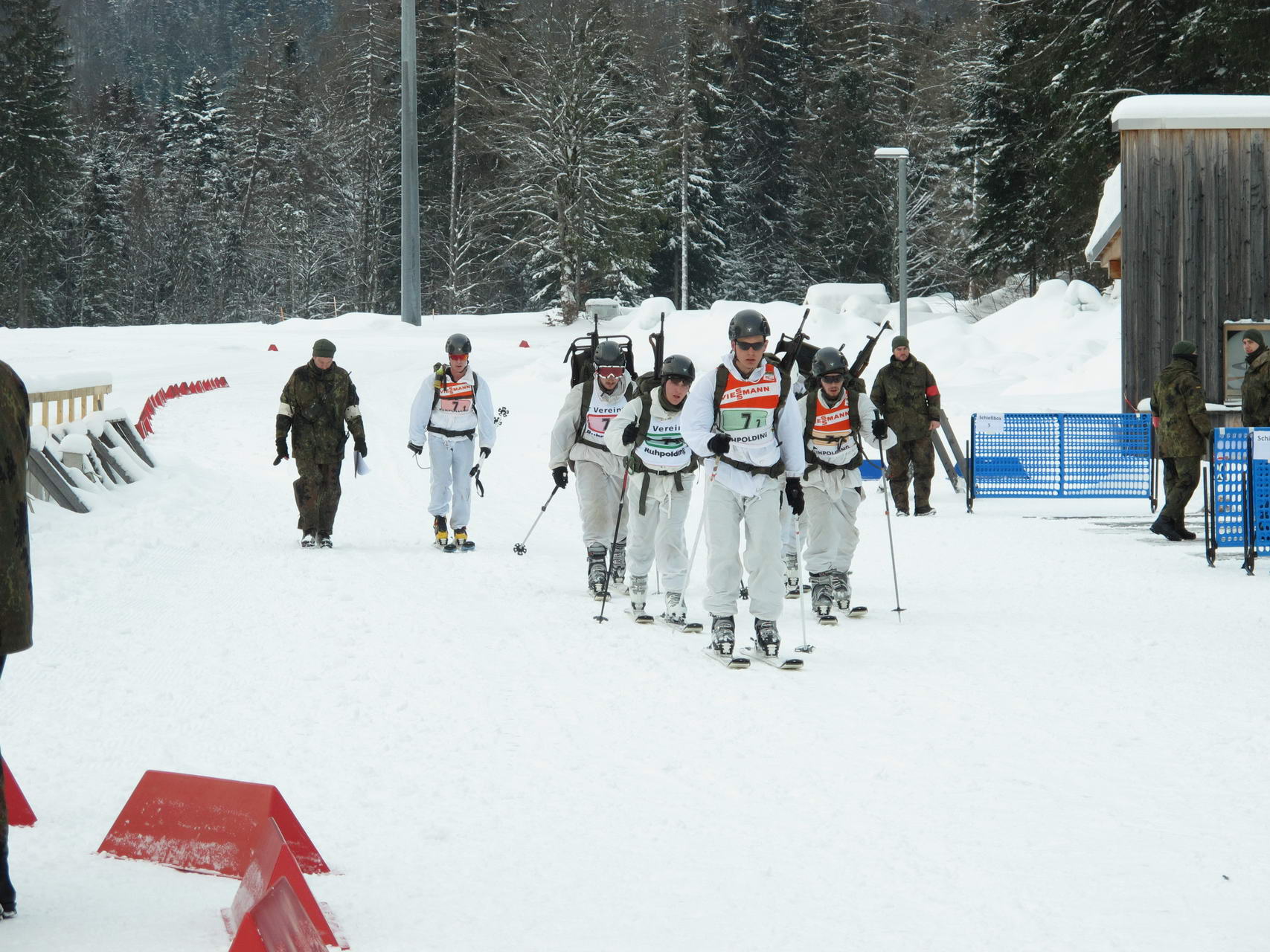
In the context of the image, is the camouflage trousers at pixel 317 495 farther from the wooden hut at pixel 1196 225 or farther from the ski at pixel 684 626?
the wooden hut at pixel 1196 225

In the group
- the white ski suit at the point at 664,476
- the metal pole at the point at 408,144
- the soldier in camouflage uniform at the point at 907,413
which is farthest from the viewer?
the metal pole at the point at 408,144

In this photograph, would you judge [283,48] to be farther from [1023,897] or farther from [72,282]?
[1023,897]

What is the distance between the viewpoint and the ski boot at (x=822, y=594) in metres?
9.66

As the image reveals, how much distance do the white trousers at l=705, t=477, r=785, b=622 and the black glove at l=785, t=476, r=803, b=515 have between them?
2.2 inches

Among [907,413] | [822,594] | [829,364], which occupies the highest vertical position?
[829,364]

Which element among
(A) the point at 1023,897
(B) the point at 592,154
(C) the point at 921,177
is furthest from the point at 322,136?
(A) the point at 1023,897

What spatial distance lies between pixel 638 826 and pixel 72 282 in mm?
70982

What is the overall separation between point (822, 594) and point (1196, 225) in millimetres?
11930

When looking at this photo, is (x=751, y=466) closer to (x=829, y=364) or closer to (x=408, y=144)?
(x=829, y=364)

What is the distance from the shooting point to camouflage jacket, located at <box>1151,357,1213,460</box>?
1312 cm

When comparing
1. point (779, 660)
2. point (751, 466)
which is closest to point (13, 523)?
point (751, 466)

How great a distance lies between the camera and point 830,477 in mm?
9734

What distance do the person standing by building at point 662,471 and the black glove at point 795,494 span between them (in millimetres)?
1251

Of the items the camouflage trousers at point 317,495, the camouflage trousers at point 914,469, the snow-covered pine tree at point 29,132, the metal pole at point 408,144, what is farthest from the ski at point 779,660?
the snow-covered pine tree at point 29,132
